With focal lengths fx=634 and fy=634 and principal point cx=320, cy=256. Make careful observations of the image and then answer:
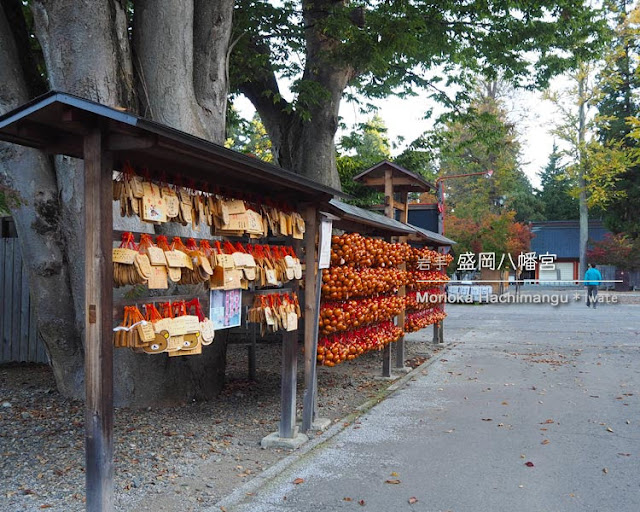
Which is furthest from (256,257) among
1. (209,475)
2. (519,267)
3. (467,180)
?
(467,180)

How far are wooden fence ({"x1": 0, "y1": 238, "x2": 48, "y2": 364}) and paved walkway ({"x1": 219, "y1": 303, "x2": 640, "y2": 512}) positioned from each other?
6.02 meters

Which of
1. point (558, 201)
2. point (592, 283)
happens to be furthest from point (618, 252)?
point (558, 201)

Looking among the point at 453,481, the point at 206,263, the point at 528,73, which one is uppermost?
the point at 528,73

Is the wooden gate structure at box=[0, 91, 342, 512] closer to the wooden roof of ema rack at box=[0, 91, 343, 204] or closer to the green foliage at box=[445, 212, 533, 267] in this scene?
the wooden roof of ema rack at box=[0, 91, 343, 204]

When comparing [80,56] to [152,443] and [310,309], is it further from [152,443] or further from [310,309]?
[152,443]

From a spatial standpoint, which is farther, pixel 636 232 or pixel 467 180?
pixel 467 180

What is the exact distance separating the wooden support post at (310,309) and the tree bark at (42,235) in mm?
3019

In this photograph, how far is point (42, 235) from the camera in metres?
7.77

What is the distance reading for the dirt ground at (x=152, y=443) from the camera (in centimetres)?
500

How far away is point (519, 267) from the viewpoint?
118ft

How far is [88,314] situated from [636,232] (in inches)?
1741

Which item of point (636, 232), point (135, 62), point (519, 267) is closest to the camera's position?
point (135, 62)

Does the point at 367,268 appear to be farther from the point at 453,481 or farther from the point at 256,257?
the point at 453,481

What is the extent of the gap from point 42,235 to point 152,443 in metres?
3.09
